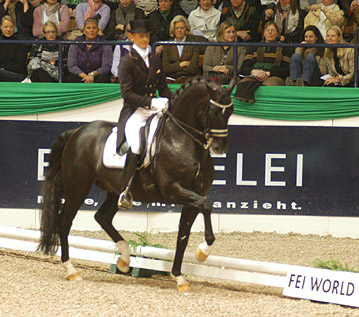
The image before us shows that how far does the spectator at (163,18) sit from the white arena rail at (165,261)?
392cm

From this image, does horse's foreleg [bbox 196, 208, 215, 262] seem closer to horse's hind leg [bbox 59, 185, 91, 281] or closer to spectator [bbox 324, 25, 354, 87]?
horse's hind leg [bbox 59, 185, 91, 281]

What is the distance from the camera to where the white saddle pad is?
7.71 meters

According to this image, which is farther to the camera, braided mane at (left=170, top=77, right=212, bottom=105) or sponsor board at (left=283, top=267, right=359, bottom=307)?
braided mane at (left=170, top=77, right=212, bottom=105)

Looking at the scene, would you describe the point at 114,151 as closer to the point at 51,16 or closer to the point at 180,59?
the point at 180,59

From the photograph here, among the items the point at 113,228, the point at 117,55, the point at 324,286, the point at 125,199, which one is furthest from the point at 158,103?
the point at 117,55

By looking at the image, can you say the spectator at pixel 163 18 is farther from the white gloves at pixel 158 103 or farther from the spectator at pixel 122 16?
the white gloves at pixel 158 103

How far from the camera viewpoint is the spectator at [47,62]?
1145 cm

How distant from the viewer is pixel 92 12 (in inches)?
490

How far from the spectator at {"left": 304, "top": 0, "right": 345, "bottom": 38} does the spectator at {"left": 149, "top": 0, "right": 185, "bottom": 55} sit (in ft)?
6.44

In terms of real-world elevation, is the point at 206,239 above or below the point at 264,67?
below

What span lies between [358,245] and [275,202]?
124 centimetres

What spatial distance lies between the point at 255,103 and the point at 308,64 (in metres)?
0.90

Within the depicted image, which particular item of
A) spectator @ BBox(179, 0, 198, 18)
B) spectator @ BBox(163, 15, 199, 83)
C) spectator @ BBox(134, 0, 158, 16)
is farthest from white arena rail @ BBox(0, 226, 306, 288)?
spectator @ BBox(179, 0, 198, 18)

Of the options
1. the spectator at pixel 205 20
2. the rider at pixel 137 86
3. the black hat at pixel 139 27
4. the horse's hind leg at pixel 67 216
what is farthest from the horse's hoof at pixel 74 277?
the spectator at pixel 205 20
